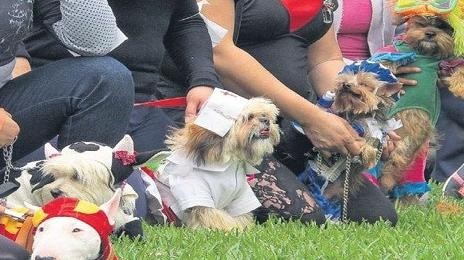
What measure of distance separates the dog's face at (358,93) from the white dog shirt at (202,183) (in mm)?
646

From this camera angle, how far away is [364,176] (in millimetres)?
5324

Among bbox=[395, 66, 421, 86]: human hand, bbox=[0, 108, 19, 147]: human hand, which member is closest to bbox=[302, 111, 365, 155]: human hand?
bbox=[395, 66, 421, 86]: human hand

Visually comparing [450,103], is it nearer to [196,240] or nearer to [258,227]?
[258,227]

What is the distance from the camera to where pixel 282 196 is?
493 cm

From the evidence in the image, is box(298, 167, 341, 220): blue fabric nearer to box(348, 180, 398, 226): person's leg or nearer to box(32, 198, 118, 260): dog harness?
box(348, 180, 398, 226): person's leg

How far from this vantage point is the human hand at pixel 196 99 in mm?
4566

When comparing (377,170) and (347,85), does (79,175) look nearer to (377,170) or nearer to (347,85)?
(347,85)

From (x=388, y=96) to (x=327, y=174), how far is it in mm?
469

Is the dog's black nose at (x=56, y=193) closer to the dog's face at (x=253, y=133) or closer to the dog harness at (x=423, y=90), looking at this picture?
the dog's face at (x=253, y=133)

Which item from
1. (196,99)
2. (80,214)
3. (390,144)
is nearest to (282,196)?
(196,99)

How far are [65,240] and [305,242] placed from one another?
1.31 m

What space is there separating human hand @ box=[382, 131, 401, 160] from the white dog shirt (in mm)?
969

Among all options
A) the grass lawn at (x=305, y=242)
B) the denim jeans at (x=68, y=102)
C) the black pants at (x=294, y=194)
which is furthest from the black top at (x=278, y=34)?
the denim jeans at (x=68, y=102)

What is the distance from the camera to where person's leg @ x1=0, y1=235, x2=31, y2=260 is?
2.85 m
